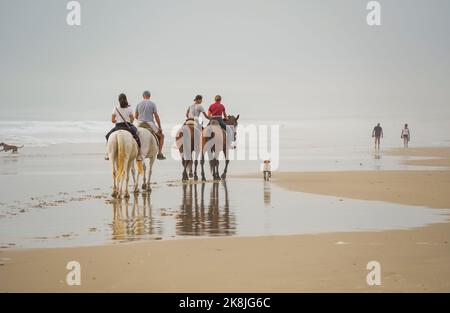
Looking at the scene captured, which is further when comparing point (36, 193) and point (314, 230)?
point (36, 193)

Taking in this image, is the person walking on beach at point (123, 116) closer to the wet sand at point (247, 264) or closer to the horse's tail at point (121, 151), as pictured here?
the horse's tail at point (121, 151)

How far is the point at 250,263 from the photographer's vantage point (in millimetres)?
9469

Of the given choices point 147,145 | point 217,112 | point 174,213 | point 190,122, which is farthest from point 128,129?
point 217,112

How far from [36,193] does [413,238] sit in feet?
36.9

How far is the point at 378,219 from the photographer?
13.5m

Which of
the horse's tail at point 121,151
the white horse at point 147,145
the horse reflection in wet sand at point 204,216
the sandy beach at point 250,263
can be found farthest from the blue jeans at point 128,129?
the sandy beach at point 250,263

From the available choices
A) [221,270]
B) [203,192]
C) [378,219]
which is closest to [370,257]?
[221,270]

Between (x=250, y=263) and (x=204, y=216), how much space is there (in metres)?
4.90

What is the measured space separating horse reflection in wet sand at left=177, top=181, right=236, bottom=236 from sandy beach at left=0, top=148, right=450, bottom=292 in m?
0.94

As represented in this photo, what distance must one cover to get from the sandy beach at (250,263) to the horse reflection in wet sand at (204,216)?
37.1 inches

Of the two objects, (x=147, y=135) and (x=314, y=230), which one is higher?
(x=147, y=135)

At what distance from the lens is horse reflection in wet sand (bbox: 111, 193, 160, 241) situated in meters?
12.0

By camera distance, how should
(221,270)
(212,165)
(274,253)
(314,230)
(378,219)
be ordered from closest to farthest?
(221,270)
(274,253)
(314,230)
(378,219)
(212,165)
